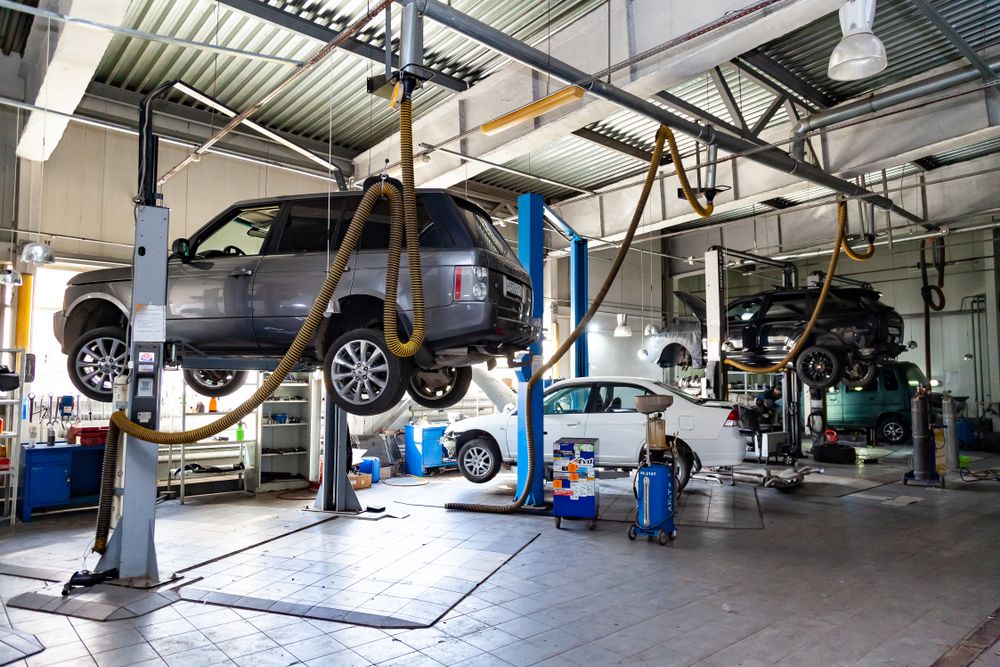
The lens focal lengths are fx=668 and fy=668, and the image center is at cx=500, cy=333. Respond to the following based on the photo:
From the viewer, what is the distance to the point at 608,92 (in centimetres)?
637

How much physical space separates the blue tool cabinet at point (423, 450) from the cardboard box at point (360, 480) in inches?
55.6

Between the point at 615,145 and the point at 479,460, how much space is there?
232 inches

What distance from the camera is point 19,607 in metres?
4.36

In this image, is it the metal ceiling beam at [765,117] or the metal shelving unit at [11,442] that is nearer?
the metal shelving unit at [11,442]

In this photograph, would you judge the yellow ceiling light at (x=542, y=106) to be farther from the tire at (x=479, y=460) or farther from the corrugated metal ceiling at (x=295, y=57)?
the tire at (x=479, y=460)

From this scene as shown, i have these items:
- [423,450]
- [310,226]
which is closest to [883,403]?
[423,450]

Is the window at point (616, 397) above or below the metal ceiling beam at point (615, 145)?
below

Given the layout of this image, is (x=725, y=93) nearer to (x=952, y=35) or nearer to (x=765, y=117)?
(x=765, y=117)

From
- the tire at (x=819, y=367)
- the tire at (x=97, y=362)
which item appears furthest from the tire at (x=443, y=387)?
the tire at (x=819, y=367)

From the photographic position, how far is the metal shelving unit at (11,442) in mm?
7152

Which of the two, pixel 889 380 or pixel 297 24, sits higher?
pixel 297 24

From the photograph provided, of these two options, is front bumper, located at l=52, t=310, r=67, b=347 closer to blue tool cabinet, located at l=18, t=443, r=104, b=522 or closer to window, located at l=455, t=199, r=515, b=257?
blue tool cabinet, located at l=18, t=443, r=104, b=522

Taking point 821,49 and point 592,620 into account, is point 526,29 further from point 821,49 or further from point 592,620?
point 592,620

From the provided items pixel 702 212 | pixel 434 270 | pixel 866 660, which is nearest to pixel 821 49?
pixel 702 212
